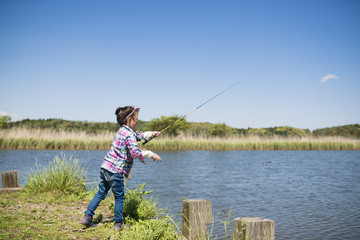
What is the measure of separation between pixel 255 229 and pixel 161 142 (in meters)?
24.3

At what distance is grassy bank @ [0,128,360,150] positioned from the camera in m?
24.5

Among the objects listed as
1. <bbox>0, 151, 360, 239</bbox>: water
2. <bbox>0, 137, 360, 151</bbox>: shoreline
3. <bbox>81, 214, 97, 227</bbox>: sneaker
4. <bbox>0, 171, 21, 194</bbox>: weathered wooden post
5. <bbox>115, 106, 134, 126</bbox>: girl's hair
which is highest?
<bbox>115, 106, 134, 126</bbox>: girl's hair

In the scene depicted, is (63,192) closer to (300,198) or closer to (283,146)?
(300,198)

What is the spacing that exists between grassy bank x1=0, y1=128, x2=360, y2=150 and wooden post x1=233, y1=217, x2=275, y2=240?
21964mm

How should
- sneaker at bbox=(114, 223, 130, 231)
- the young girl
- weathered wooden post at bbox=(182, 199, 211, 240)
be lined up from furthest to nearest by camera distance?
sneaker at bbox=(114, 223, 130, 231) → the young girl → weathered wooden post at bbox=(182, 199, 211, 240)

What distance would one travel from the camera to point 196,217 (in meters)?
4.28

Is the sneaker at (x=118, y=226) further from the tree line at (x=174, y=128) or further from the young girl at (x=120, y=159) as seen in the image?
the tree line at (x=174, y=128)

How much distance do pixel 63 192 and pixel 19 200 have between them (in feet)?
2.84

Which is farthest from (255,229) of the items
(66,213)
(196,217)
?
(66,213)

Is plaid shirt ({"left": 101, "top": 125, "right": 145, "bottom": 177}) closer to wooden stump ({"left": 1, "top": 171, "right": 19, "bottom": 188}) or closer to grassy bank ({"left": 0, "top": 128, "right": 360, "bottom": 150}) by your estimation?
wooden stump ({"left": 1, "top": 171, "right": 19, "bottom": 188})

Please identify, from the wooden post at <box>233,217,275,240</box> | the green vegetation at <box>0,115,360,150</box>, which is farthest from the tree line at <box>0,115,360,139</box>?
the wooden post at <box>233,217,275,240</box>

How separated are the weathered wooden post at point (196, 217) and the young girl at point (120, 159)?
82cm

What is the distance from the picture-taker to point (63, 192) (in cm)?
698

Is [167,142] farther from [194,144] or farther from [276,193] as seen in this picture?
[276,193]
